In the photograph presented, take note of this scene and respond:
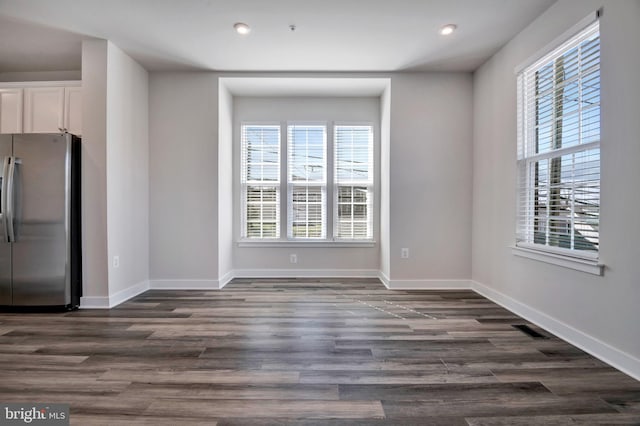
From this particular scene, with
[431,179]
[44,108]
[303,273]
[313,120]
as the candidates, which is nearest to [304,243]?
[303,273]

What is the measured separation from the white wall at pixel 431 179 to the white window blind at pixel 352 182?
0.67m

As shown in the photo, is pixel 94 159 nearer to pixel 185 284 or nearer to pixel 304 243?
pixel 185 284

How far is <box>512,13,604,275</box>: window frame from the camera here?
88.7 inches

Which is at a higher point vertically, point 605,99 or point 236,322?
point 605,99

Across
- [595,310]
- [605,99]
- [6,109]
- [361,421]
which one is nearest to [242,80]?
[6,109]

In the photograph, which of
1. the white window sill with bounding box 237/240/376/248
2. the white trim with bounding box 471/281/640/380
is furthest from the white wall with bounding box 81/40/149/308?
the white trim with bounding box 471/281/640/380

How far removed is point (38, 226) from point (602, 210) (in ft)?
15.5

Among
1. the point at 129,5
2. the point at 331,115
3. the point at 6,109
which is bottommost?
the point at 6,109

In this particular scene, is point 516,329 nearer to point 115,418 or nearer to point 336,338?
point 336,338

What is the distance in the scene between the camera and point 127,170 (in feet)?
11.6

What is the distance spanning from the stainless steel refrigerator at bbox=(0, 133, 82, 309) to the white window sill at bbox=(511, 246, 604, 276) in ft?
14.4

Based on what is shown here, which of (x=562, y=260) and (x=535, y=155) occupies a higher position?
(x=535, y=155)

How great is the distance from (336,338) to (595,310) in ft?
6.05

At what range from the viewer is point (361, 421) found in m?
1.50
